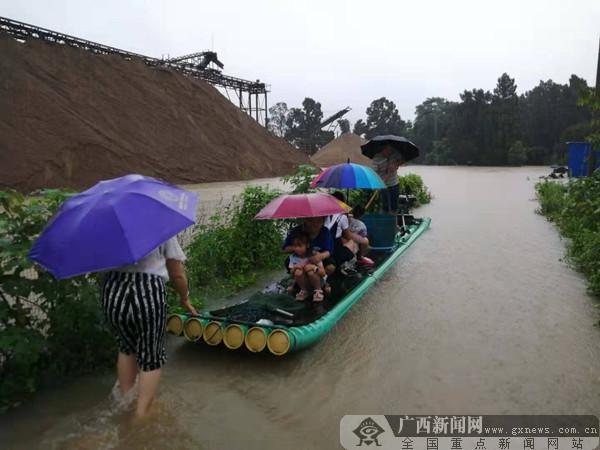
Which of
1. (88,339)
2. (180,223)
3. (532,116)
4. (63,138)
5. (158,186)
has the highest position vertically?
(532,116)

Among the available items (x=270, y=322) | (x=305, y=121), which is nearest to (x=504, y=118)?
(x=305, y=121)

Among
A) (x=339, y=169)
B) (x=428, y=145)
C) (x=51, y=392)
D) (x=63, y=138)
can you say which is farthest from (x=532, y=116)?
(x=51, y=392)

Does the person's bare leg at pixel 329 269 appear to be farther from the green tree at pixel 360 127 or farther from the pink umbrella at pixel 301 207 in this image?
the green tree at pixel 360 127

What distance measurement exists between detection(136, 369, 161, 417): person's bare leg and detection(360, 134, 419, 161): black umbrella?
704 centimetres

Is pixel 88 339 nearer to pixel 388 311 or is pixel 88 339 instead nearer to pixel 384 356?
pixel 384 356

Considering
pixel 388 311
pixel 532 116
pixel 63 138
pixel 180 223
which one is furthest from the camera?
pixel 532 116

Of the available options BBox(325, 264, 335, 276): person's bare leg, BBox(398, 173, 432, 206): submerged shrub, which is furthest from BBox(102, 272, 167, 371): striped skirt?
BBox(398, 173, 432, 206): submerged shrub

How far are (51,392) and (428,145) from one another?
8408cm

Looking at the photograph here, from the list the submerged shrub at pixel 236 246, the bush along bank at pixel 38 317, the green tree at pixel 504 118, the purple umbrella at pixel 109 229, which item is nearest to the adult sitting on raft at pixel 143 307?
the purple umbrella at pixel 109 229

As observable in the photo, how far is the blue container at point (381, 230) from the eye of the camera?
318 inches

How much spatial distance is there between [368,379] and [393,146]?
6108 millimetres

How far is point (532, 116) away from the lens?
7338 centimetres

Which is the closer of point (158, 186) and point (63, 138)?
point (158, 186)

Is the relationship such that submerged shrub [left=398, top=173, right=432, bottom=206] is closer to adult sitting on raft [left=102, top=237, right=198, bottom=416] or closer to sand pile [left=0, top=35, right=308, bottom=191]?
sand pile [left=0, top=35, right=308, bottom=191]
